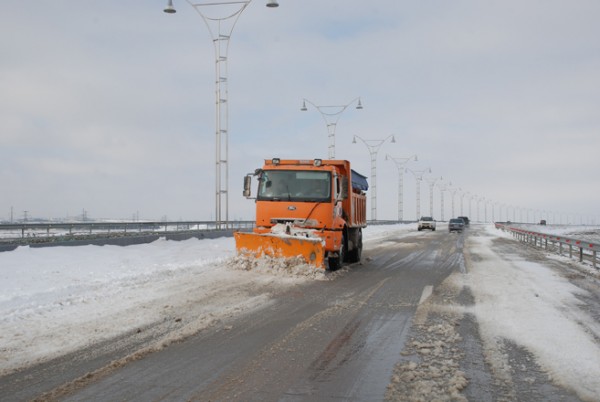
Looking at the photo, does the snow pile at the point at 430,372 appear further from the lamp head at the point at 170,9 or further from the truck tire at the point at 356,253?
the lamp head at the point at 170,9

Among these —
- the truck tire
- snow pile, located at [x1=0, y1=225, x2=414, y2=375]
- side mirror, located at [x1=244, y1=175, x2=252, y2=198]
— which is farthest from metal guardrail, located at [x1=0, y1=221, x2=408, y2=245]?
the truck tire

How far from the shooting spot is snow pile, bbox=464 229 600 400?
5.22m

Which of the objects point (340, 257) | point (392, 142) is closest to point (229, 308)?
point (340, 257)

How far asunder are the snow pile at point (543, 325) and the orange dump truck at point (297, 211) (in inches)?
150

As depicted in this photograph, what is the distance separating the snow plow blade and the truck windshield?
1314 millimetres

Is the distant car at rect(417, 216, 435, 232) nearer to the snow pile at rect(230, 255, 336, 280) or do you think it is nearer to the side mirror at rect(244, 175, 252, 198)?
the side mirror at rect(244, 175, 252, 198)

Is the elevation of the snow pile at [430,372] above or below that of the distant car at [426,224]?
below

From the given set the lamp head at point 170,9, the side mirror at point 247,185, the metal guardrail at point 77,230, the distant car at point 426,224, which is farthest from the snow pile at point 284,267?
the distant car at point 426,224

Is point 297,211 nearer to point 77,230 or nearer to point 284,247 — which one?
point 284,247

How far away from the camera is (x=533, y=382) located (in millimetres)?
4875

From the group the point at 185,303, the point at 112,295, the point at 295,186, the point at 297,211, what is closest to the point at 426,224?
the point at 295,186

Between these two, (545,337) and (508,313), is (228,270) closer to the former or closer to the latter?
(508,313)

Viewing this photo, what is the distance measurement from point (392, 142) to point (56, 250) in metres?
40.7

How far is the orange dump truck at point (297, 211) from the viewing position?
44.3 ft
